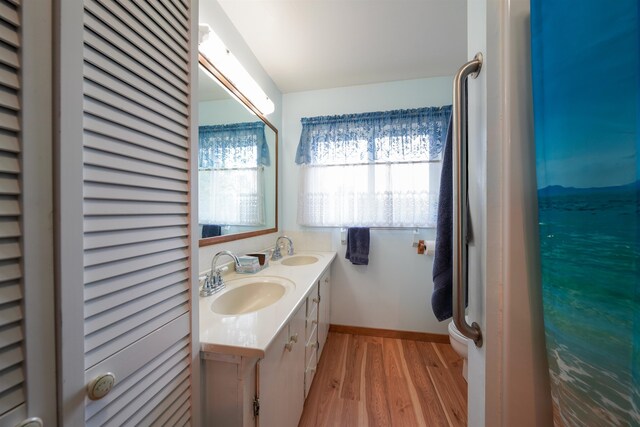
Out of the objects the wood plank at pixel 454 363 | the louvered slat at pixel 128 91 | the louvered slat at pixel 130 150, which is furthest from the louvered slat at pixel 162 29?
the wood plank at pixel 454 363

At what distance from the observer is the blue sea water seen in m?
0.32

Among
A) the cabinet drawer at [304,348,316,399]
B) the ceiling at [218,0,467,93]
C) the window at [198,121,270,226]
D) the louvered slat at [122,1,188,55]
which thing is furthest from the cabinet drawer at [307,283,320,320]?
the ceiling at [218,0,467,93]

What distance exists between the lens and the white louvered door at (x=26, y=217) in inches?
11.5

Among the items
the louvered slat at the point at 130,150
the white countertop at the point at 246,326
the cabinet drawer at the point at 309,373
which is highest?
the louvered slat at the point at 130,150

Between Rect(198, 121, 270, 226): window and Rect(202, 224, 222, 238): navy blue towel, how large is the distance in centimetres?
2

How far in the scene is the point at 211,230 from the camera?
4.15 feet

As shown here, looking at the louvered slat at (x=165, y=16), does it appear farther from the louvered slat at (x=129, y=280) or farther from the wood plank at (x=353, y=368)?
the wood plank at (x=353, y=368)

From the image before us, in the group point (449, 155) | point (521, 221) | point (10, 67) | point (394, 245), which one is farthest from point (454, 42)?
point (10, 67)

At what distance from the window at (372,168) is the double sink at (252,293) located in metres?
0.98

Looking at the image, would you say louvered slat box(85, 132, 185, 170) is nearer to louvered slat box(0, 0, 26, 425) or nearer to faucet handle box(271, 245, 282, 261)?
louvered slat box(0, 0, 26, 425)

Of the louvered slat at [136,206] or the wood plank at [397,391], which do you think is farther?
the wood plank at [397,391]

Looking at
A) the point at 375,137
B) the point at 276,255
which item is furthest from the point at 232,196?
the point at 375,137

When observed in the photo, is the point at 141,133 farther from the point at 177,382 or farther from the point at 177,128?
the point at 177,382

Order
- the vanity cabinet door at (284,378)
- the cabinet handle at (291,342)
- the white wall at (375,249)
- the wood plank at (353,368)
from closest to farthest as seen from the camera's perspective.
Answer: the vanity cabinet door at (284,378), the cabinet handle at (291,342), the wood plank at (353,368), the white wall at (375,249)
